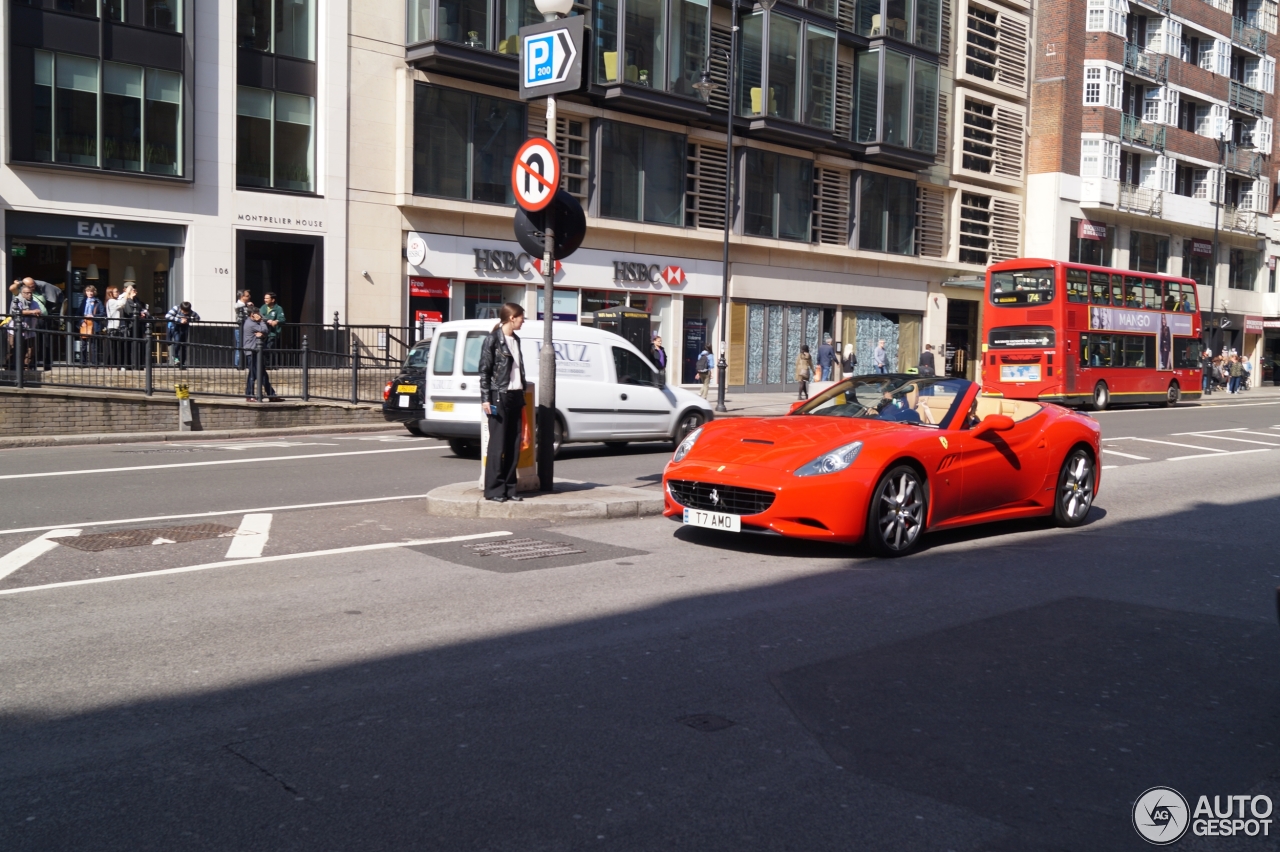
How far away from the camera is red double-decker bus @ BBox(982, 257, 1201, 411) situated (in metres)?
33.8

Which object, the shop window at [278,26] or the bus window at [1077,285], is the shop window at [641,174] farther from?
the bus window at [1077,285]

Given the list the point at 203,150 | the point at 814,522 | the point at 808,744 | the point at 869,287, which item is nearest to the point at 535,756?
the point at 808,744

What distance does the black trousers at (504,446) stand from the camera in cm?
1054

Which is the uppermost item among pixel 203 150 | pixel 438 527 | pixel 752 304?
pixel 203 150

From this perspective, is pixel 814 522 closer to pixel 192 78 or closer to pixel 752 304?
pixel 192 78

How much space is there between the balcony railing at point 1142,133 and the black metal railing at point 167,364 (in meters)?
43.1

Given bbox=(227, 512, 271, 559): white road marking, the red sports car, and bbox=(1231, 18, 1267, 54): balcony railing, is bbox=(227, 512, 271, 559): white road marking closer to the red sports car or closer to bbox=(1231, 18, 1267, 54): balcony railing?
the red sports car

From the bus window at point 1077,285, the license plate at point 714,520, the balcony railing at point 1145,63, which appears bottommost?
the license plate at point 714,520

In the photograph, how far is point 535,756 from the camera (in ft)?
14.4

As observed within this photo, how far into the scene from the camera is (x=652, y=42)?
3378cm

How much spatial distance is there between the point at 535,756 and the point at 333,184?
26.0 metres

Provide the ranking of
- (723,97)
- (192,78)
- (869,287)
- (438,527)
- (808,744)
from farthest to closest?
(869,287), (723,97), (192,78), (438,527), (808,744)

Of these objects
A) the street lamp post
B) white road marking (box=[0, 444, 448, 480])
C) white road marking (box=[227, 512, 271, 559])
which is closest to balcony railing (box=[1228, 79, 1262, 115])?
the street lamp post

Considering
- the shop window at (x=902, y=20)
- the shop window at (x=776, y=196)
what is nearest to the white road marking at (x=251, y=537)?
the shop window at (x=776, y=196)
